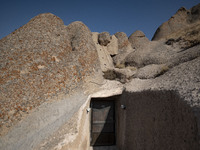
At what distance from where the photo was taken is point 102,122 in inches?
266

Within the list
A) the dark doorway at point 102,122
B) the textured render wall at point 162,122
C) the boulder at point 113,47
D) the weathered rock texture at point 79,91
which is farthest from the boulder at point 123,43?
the textured render wall at point 162,122

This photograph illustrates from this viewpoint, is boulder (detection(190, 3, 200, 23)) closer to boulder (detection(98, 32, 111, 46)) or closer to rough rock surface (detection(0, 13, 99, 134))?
boulder (detection(98, 32, 111, 46))

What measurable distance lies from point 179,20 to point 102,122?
15.2 metres

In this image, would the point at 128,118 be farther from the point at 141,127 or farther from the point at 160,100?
the point at 160,100

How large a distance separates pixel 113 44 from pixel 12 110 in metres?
8.64

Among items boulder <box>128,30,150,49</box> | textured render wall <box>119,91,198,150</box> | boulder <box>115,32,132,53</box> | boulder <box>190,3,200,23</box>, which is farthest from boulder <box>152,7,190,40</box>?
textured render wall <box>119,91,198,150</box>

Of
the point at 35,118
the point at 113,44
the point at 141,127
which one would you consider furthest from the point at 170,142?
the point at 113,44

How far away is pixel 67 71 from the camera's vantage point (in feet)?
19.7

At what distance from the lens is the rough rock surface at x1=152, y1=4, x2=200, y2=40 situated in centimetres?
1535

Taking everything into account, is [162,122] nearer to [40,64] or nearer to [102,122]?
[102,122]

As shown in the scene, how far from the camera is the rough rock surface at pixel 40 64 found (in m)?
4.74

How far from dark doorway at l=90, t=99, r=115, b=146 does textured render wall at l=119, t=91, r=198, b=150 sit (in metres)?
2.63

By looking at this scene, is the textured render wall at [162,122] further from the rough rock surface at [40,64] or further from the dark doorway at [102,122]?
the rough rock surface at [40,64]

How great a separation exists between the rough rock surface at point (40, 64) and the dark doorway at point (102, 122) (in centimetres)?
159
